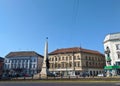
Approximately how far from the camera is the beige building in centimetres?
7119

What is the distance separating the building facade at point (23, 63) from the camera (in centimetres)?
8412

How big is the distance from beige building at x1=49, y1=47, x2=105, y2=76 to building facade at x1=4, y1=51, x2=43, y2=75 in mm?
10730

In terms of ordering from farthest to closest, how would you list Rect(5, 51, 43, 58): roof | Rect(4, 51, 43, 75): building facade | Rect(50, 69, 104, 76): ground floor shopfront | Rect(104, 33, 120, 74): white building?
1. Rect(5, 51, 43, 58): roof
2. Rect(4, 51, 43, 75): building facade
3. Rect(50, 69, 104, 76): ground floor shopfront
4. Rect(104, 33, 120, 74): white building

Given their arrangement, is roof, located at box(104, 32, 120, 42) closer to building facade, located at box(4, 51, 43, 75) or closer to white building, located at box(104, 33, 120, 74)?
white building, located at box(104, 33, 120, 74)

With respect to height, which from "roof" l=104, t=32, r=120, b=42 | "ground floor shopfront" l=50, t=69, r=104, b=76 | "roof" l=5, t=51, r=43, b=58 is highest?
"roof" l=104, t=32, r=120, b=42

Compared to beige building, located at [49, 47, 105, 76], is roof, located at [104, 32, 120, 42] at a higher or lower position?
higher

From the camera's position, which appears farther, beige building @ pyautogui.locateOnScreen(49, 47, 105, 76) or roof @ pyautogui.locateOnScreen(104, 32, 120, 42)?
beige building @ pyautogui.locateOnScreen(49, 47, 105, 76)

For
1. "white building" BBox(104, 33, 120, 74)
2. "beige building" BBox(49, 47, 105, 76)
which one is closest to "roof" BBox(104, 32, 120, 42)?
"white building" BBox(104, 33, 120, 74)

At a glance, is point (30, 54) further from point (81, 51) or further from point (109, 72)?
point (109, 72)

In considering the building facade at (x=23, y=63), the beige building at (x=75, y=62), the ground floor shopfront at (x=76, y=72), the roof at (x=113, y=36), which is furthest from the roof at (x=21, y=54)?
the roof at (x=113, y=36)

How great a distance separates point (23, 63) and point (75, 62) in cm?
2978

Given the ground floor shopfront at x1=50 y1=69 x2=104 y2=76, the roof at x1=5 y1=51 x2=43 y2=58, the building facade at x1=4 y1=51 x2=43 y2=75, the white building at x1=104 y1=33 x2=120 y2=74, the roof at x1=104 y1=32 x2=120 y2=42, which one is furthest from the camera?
the roof at x1=5 y1=51 x2=43 y2=58

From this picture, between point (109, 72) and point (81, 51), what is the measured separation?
20240 millimetres

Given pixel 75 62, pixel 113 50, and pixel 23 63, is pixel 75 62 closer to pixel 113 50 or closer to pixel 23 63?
pixel 113 50
